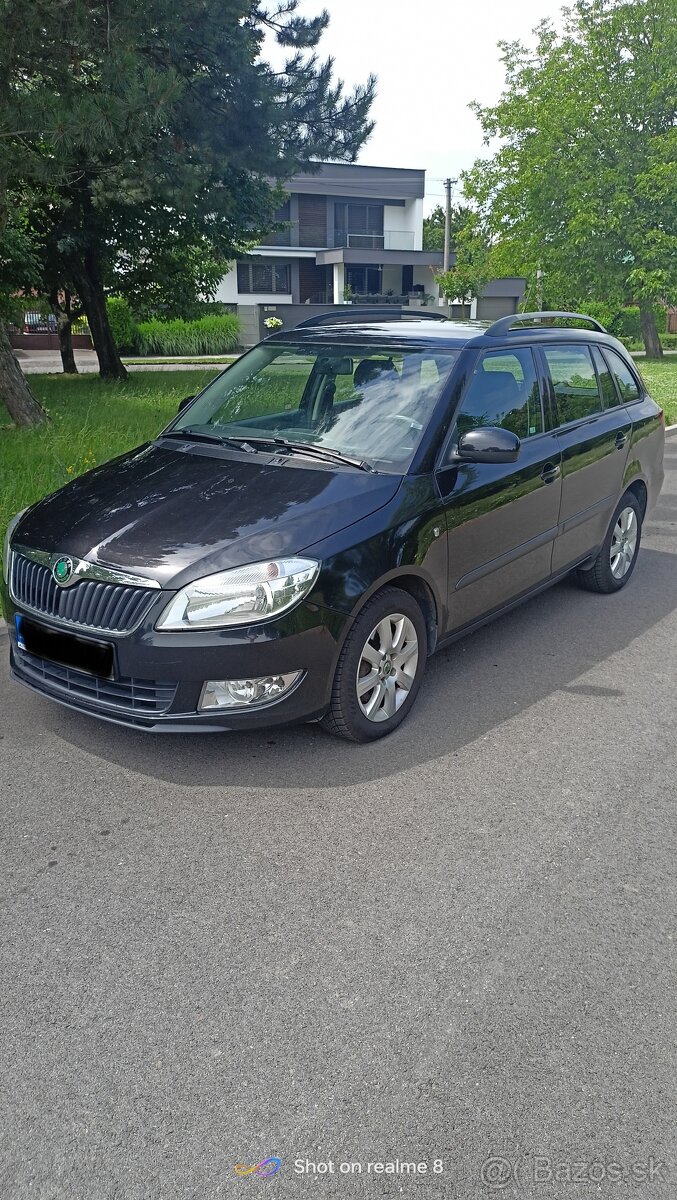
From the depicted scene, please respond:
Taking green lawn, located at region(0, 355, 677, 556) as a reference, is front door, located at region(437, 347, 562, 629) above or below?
above

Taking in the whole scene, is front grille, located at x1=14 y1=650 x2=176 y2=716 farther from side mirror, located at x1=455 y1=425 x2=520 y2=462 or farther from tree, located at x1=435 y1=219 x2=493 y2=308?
tree, located at x1=435 y1=219 x2=493 y2=308

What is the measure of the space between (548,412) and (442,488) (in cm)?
127

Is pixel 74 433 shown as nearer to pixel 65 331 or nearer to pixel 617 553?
pixel 617 553

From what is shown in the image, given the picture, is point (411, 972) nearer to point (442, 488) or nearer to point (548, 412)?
point (442, 488)

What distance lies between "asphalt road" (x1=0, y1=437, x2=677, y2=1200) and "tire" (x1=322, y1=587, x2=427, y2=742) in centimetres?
13

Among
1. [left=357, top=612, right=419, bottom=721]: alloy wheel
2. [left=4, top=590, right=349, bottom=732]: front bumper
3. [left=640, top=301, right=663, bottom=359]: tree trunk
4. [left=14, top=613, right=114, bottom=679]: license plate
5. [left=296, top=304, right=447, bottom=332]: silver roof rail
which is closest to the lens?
[left=4, top=590, right=349, bottom=732]: front bumper

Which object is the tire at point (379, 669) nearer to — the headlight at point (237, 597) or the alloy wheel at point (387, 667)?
the alloy wheel at point (387, 667)

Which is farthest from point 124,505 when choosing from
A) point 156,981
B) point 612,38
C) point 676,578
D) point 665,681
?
point 612,38

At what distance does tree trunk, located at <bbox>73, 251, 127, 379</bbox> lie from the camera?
71.8 feet

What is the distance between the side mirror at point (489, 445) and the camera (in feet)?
14.4

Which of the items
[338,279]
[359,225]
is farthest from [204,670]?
[359,225]

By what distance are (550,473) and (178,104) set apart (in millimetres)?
9214

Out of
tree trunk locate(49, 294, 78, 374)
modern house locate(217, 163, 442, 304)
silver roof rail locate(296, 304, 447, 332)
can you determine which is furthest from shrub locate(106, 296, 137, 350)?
silver roof rail locate(296, 304, 447, 332)

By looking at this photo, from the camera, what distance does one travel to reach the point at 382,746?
4195 millimetres
